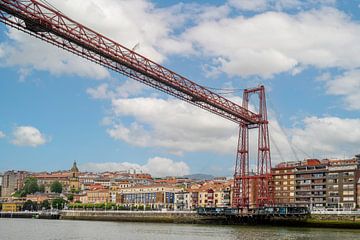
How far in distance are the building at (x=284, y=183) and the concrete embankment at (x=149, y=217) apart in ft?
46.3

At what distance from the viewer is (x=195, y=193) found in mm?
88375

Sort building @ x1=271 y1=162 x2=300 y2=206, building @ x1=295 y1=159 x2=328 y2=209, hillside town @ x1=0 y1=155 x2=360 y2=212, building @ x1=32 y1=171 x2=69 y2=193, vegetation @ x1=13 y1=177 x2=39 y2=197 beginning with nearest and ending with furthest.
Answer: hillside town @ x1=0 y1=155 x2=360 y2=212 → building @ x1=295 y1=159 x2=328 y2=209 → building @ x1=271 y1=162 x2=300 y2=206 → vegetation @ x1=13 y1=177 x2=39 y2=197 → building @ x1=32 y1=171 x2=69 y2=193

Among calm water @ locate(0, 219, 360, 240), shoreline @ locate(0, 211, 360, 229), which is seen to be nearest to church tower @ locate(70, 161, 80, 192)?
shoreline @ locate(0, 211, 360, 229)

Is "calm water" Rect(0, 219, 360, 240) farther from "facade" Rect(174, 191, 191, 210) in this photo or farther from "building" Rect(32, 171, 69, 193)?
"building" Rect(32, 171, 69, 193)

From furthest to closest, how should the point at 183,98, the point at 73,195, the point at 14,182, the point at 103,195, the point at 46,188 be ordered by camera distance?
the point at 14,182
the point at 46,188
the point at 73,195
the point at 103,195
the point at 183,98

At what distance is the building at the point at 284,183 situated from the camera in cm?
6894

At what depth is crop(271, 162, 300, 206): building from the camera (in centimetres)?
6894

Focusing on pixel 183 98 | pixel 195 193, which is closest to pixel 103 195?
pixel 195 193

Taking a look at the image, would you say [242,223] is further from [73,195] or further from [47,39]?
[73,195]

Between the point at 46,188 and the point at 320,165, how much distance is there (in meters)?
95.3

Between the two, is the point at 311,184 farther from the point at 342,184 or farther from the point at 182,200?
the point at 182,200

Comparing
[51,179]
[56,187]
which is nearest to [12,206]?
[56,187]

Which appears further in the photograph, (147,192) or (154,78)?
(147,192)

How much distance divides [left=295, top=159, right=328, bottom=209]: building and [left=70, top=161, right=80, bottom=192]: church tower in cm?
7460
